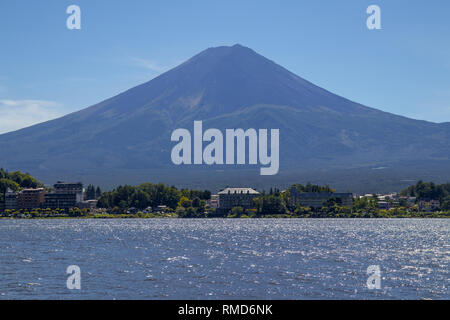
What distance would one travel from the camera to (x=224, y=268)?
58.4m

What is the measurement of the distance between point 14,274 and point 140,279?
33.5 ft

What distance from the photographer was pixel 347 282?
163 feet

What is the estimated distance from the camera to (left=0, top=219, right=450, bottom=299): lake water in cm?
4531

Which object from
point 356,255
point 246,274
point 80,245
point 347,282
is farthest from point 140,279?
point 80,245

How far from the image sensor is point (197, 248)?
262ft

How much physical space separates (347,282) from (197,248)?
105 feet

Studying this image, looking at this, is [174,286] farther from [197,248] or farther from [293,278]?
[197,248]

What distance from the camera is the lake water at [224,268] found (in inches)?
1784
